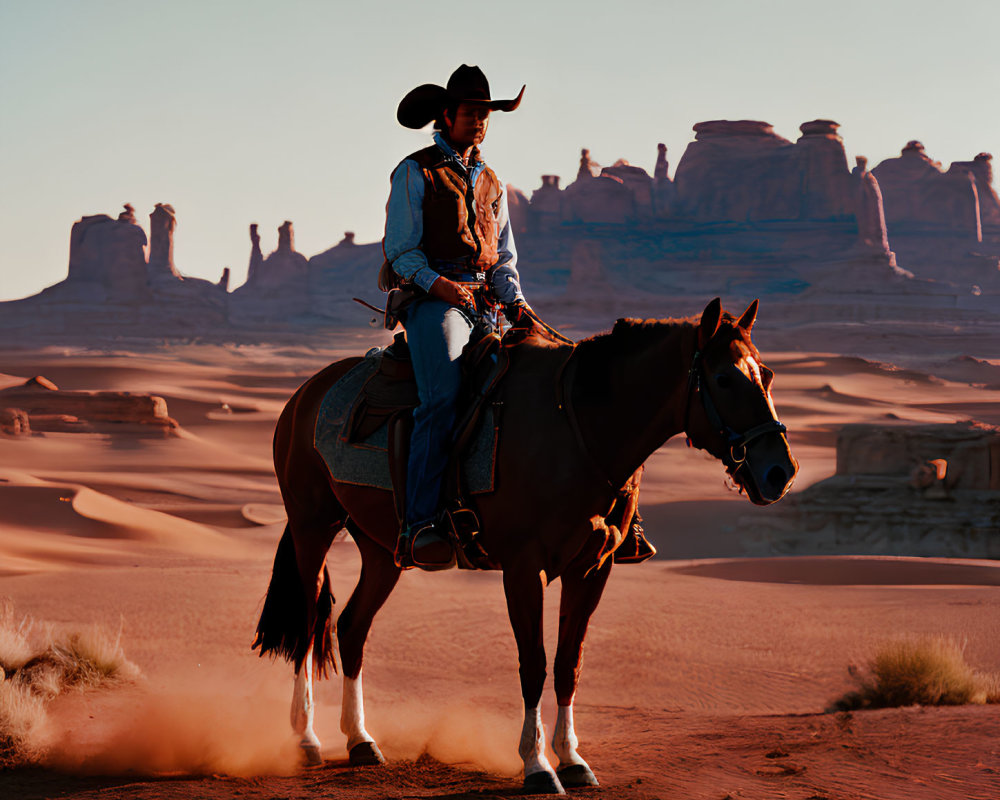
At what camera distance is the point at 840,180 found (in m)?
128

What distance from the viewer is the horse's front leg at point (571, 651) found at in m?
5.14

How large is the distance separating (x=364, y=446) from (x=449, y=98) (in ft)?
6.18

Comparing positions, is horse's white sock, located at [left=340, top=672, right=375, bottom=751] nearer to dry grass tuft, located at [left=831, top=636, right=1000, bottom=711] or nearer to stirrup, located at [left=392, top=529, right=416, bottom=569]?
stirrup, located at [left=392, top=529, right=416, bottom=569]

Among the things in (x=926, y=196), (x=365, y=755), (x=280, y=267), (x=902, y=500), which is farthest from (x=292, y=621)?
(x=926, y=196)

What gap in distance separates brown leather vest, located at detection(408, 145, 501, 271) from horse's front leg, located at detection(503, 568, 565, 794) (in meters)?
1.69

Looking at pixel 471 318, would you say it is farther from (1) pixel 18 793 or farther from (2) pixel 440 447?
(1) pixel 18 793

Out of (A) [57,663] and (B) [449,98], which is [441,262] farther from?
(A) [57,663]

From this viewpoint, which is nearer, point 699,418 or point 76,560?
point 699,418

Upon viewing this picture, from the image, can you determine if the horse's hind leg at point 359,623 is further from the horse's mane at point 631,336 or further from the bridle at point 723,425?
the bridle at point 723,425

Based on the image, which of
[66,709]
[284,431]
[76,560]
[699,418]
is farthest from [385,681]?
[76,560]

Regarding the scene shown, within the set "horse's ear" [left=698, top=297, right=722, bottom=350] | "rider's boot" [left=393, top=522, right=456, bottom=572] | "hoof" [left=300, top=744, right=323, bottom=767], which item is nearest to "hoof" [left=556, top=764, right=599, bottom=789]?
"rider's boot" [left=393, top=522, right=456, bottom=572]

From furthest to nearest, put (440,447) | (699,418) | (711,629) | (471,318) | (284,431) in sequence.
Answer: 1. (711,629)
2. (284,431)
3. (471,318)
4. (440,447)
5. (699,418)

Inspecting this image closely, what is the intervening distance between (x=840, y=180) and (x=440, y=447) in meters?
132

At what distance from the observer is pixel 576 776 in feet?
16.7
